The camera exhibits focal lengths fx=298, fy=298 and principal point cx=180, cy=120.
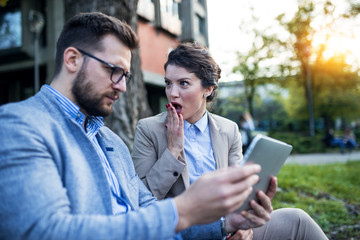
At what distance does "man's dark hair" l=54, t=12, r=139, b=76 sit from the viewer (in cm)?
173

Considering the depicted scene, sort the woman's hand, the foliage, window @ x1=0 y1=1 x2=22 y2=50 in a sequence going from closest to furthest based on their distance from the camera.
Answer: the woman's hand → window @ x1=0 y1=1 x2=22 y2=50 → the foliage

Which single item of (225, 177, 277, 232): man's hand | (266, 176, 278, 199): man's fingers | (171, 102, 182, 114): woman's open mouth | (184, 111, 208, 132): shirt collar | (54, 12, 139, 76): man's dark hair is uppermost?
(54, 12, 139, 76): man's dark hair

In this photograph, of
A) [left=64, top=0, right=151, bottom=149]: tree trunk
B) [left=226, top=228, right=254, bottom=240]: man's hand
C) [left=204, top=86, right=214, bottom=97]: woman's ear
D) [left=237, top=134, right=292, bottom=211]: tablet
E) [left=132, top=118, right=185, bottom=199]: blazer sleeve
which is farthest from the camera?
[left=64, top=0, right=151, bottom=149]: tree trunk

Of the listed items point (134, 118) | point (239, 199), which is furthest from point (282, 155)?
point (134, 118)

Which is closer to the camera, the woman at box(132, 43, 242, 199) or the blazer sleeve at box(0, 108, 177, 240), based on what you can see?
the blazer sleeve at box(0, 108, 177, 240)

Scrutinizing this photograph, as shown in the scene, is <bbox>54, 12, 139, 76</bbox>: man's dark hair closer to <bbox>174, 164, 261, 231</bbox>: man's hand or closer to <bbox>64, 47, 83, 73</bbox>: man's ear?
<bbox>64, 47, 83, 73</bbox>: man's ear

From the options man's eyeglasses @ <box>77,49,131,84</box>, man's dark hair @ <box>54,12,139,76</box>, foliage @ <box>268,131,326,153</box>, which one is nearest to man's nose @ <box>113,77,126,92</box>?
man's eyeglasses @ <box>77,49,131,84</box>

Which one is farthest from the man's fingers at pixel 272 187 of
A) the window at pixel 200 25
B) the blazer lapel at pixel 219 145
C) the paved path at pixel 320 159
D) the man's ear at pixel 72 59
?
the window at pixel 200 25

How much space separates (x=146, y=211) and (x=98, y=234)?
0.20m

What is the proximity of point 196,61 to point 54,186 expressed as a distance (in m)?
1.97

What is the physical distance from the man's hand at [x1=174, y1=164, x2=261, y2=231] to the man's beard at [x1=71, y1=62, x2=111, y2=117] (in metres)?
0.81

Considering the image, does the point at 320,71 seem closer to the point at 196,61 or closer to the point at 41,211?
the point at 196,61

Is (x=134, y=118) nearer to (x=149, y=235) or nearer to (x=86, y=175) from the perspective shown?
(x=86, y=175)

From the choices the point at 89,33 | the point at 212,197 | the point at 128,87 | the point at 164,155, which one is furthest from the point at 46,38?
the point at 212,197
